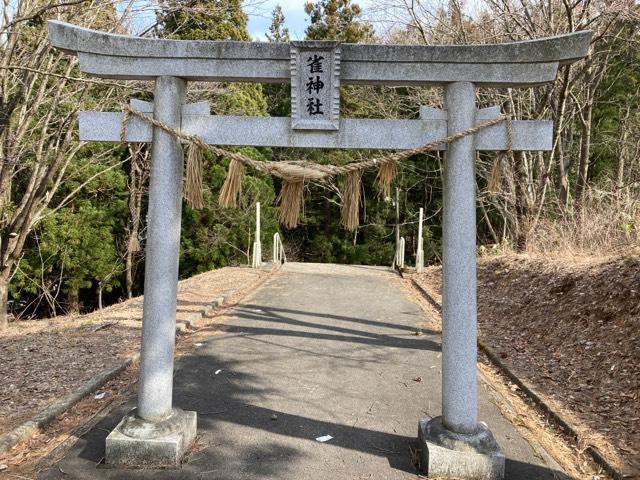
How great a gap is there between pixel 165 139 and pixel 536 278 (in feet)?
23.7

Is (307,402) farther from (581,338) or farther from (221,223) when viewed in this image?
(221,223)

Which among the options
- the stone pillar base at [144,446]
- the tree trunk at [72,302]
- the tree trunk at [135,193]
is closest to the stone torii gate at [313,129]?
the stone pillar base at [144,446]

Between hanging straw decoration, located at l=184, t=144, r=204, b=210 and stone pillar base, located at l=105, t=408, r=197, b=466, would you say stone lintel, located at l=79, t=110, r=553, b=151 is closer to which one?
hanging straw decoration, located at l=184, t=144, r=204, b=210

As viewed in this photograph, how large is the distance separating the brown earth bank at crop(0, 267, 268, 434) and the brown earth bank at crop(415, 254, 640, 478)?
15.3 ft

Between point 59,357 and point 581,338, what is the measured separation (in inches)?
249

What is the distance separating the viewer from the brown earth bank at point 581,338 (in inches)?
166

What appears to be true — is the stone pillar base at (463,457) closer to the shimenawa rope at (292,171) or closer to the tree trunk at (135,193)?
the shimenawa rope at (292,171)

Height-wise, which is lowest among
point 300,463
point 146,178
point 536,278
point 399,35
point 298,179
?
point 300,463

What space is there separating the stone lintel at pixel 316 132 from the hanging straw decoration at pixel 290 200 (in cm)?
31

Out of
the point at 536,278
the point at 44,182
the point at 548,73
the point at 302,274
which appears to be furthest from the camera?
the point at 302,274

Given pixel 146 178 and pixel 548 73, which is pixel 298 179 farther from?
pixel 146 178

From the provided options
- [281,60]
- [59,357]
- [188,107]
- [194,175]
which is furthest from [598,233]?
[59,357]

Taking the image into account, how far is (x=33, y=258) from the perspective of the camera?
15586mm

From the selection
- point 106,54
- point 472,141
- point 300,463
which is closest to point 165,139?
point 106,54
